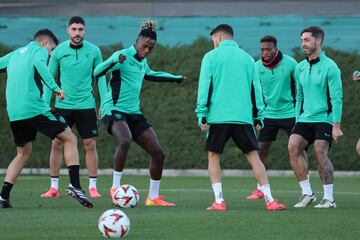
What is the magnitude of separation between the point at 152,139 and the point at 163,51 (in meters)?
11.0

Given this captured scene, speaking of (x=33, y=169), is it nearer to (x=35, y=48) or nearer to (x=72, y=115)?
(x=72, y=115)

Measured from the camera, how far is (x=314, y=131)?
13.6 m

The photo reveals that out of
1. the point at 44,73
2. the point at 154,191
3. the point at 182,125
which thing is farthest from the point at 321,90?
the point at 182,125

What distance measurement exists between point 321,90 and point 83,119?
4.19m

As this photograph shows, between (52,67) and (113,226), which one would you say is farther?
(52,67)

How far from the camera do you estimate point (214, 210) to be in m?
12.8

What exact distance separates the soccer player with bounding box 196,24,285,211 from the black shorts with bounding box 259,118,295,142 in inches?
142

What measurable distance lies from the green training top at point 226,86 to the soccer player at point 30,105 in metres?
1.81

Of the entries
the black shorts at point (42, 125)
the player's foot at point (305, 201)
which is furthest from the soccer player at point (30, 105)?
the player's foot at point (305, 201)

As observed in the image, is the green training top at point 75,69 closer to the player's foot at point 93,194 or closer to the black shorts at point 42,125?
the player's foot at point 93,194

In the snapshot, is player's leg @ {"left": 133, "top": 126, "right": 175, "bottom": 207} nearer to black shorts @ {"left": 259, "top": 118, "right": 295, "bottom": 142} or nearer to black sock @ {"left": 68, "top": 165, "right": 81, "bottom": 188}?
black sock @ {"left": 68, "top": 165, "right": 81, "bottom": 188}

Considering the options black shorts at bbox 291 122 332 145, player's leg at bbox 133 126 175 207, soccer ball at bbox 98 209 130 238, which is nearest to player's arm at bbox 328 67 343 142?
black shorts at bbox 291 122 332 145

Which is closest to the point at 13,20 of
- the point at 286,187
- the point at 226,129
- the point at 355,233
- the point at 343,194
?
the point at 286,187

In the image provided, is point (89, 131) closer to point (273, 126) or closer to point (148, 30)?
point (148, 30)
